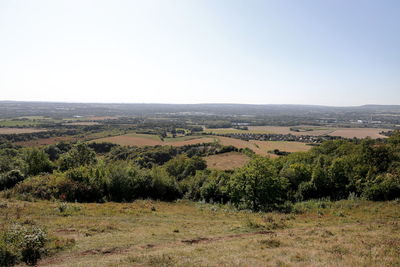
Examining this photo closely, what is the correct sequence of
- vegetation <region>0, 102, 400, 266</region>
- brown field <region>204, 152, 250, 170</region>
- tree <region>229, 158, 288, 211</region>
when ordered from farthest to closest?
brown field <region>204, 152, 250, 170</region> < tree <region>229, 158, 288, 211</region> < vegetation <region>0, 102, 400, 266</region>

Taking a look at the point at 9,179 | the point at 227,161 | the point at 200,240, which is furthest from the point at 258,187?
the point at 227,161

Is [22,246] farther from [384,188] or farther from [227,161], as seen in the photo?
[227,161]

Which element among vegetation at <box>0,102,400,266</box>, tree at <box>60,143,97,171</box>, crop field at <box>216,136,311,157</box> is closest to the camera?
vegetation at <box>0,102,400,266</box>

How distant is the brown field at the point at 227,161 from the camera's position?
67506mm

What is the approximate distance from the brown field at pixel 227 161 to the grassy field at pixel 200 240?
1694 inches

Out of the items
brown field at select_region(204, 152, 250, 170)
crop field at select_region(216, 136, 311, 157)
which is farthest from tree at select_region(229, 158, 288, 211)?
crop field at select_region(216, 136, 311, 157)

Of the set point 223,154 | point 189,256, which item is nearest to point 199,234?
point 189,256

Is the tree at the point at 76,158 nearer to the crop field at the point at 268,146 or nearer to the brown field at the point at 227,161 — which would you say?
the brown field at the point at 227,161

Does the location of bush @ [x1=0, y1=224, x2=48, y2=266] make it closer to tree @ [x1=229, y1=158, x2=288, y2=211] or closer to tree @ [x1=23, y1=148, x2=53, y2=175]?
tree @ [x1=229, y1=158, x2=288, y2=211]

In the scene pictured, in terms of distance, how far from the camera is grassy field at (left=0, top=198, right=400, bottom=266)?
11.6 meters

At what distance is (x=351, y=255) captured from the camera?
39.3ft

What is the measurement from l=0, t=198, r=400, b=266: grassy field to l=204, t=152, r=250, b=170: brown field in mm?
43021

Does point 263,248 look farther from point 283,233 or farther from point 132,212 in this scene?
point 132,212

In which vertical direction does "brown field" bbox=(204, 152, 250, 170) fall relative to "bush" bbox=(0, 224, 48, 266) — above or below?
below
